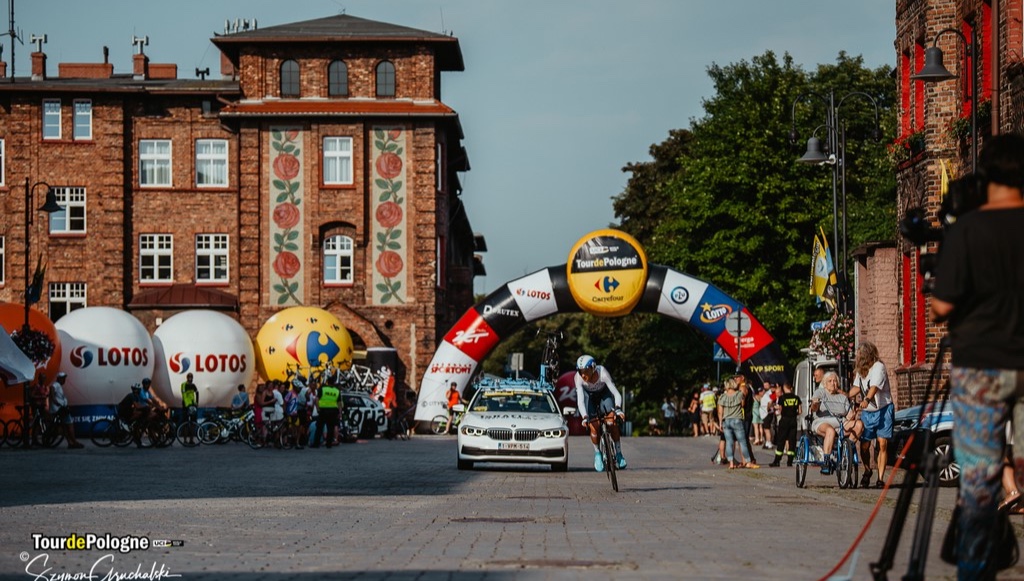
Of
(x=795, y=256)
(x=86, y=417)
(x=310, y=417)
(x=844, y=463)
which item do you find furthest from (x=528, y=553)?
(x=795, y=256)

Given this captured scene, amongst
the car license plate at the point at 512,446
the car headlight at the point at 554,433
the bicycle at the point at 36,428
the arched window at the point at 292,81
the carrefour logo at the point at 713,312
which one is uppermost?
the arched window at the point at 292,81

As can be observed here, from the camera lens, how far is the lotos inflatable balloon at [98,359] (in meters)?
43.1

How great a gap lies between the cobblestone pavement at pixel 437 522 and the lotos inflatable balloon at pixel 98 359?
48.4 feet

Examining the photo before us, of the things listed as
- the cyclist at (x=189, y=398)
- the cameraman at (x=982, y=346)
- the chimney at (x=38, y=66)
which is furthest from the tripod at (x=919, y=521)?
the chimney at (x=38, y=66)

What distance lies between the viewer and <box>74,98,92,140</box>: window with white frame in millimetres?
61969

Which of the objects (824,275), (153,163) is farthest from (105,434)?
(153,163)

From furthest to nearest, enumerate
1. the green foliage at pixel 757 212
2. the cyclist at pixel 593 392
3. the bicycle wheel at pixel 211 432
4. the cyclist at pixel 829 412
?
the green foliage at pixel 757 212
the bicycle wheel at pixel 211 432
the cyclist at pixel 829 412
the cyclist at pixel 593 392

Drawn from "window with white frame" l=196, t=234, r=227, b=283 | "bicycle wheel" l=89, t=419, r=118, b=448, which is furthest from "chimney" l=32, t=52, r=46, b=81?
"bicycle wheel" l=89, t=419, r=118, b=448

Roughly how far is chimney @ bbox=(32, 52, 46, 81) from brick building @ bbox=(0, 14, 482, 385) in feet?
5.96

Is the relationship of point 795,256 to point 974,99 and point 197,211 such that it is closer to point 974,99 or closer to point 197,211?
point 197,211

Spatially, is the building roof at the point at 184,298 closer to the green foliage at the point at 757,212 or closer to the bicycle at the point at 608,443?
the green foliage at the point at 757,212

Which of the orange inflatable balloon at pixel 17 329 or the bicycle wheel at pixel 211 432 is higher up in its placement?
the orange inflatable balloon at pixel 17 329

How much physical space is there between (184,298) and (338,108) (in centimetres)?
923

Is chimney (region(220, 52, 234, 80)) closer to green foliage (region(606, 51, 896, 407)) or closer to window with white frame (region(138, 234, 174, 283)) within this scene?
window with white frame (region(138, 234, 174, 283))
